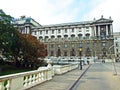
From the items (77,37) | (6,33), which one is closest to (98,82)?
(6,33)

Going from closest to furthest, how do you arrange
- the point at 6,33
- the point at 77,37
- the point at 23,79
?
the point at 23,79 → the point at 6,33 → the point at 77,37

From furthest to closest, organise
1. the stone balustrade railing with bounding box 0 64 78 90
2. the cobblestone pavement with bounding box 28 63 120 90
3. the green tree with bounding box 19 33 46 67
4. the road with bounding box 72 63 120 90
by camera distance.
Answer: the green tree with bounding box 19 33 46 67
the road with bounding box 72 63 120 90
the cobblestone pavement with bounding box 28 63 120 90
the stone balustrade railing with bounding box 0 64 78 90

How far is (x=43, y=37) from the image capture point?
12769 cm

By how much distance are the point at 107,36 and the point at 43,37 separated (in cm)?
4397

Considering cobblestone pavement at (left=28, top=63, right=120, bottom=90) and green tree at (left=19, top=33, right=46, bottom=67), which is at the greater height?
green tree at (left=19, top=33, right=46, bottom=67)

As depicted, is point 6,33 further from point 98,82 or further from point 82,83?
point 98,82

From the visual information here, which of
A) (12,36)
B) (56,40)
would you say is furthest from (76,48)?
(12,36)

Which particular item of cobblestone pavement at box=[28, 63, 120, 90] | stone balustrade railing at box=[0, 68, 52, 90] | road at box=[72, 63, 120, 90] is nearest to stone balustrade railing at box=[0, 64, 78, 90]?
stone balustrade railing at box=[0, 68, 52, 90]

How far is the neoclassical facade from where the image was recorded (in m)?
Answer: 109

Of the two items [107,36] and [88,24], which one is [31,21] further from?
[107,36]

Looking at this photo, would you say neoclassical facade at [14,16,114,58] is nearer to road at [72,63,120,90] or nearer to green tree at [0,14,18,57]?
green tree at [0,14,18,57]

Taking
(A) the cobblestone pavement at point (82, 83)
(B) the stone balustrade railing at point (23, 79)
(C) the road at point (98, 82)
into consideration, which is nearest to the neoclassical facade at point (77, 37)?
(C) the road at point (98, 82)

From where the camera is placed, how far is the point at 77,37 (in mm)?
118438

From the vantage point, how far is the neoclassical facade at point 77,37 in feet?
358
